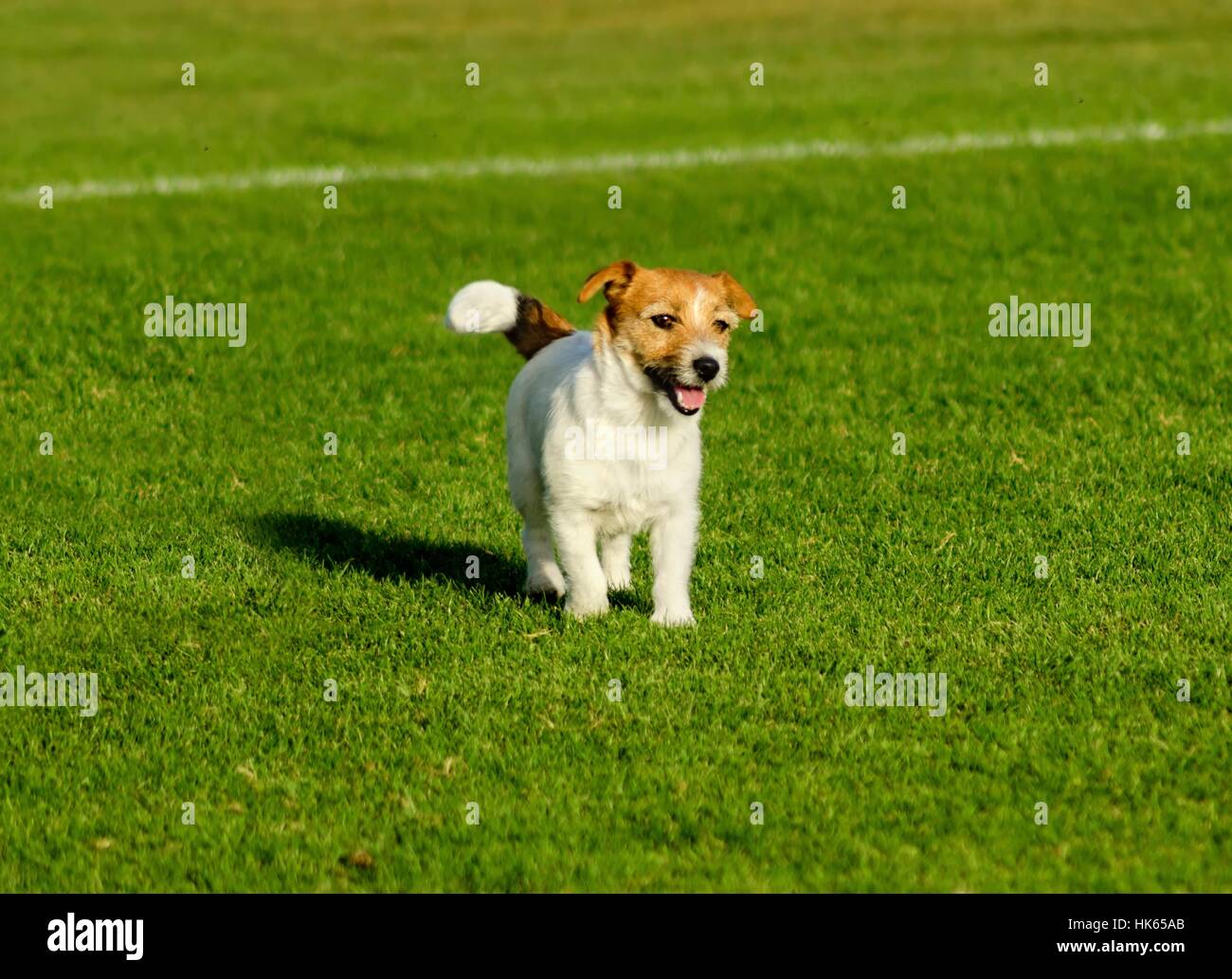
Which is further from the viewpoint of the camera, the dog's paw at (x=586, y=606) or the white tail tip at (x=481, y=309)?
the white tail tip at (x=481, y=309)

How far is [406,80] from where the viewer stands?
26.6 m

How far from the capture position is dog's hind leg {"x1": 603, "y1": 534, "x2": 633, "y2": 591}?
32.1 ft

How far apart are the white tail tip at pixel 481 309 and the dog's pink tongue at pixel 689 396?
1865 mm

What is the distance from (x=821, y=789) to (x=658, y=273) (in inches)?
108

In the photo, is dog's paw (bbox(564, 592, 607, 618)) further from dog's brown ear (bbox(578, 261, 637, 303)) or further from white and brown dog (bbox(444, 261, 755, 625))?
dog's brown ear (bbox(578, 261, 637, 303))

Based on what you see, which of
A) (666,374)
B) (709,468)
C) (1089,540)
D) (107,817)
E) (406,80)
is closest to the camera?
(107,817)

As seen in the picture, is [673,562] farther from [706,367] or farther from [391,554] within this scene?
[391,554]

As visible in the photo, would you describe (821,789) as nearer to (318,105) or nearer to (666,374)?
(666,374)

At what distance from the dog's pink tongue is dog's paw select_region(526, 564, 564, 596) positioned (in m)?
1.74

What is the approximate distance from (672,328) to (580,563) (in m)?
1.35

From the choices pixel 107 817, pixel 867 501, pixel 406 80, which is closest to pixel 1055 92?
pixel 406 80

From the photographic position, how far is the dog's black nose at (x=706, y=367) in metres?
8.48

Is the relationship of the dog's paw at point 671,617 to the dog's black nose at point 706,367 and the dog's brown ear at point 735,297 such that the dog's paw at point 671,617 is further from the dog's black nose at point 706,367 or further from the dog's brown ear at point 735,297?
the dog's brown ear at point 735,297

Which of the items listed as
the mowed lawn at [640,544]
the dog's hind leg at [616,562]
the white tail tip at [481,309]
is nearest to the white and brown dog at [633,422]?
the dog's hind leg at [616,562]
